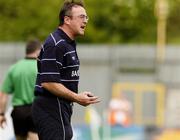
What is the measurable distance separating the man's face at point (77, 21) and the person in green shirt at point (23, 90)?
324 cm

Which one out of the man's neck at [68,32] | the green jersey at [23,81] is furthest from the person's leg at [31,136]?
the man's neck at [68,32]

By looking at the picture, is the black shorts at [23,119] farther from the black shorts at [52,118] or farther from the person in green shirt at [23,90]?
the black shorts at [52,118]

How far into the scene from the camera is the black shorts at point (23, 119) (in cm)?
1144

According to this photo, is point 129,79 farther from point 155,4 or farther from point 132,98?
point 155,4

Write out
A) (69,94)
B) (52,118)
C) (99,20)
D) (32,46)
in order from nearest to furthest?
(69,94)
(52,118)
(32,46)
(99,20)

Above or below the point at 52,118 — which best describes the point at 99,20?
below

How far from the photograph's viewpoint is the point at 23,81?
11.2m

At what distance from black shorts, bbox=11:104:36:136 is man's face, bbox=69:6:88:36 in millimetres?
3745

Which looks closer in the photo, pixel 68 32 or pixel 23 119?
pixel 68 32

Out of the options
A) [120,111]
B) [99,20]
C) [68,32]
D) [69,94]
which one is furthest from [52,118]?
[99,20]

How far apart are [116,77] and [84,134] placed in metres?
12.0

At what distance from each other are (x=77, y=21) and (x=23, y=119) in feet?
12.7

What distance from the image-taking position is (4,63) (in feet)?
95.6

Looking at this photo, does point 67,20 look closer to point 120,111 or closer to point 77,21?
point 77,21
